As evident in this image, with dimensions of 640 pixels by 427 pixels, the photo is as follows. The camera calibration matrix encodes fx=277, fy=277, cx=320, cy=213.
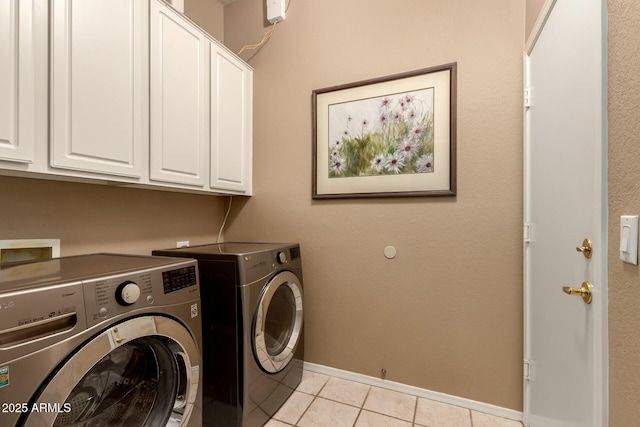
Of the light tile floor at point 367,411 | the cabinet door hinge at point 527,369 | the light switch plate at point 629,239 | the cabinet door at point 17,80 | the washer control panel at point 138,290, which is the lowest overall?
the light tile floor at point 367,411

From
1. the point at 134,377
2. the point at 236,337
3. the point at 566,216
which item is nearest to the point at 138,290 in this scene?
the point at 134,377

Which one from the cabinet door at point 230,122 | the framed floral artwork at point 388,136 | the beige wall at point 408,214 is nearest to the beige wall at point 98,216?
the cabinet door at point 230,122

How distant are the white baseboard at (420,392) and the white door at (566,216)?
12 cm

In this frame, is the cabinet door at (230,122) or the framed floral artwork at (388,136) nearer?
the framed floral artwork at (388,136)

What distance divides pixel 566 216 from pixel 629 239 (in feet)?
1.37

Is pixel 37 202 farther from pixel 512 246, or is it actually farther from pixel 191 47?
pixel 512 246

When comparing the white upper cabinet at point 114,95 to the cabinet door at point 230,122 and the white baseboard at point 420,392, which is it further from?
the white baseboard at point 420,392

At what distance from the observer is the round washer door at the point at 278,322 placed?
1430mm

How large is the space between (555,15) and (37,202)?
237 centimetres

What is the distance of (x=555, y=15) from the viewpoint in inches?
43.6

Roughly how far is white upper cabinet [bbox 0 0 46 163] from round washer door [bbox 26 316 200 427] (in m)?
0.74

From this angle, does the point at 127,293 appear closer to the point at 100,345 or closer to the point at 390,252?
the point at 100,345

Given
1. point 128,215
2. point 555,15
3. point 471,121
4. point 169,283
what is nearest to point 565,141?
point 555,15

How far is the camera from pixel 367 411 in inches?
62.4
